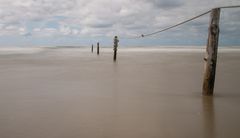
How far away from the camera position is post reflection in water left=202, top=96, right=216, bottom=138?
145 inches

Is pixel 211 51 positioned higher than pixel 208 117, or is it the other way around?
pixel 211 51

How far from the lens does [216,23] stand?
6.03 meters

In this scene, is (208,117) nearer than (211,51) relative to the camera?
Yes

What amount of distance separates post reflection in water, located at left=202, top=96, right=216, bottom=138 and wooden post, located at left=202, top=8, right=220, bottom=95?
1.30 feet

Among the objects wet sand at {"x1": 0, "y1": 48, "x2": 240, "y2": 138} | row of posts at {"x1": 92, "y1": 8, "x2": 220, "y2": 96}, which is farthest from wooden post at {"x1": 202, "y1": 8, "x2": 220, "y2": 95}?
wet sand at {"x1": 0, "y1": 48, "x2": 240, "y2": 138}

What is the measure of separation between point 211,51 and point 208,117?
2.23 metres

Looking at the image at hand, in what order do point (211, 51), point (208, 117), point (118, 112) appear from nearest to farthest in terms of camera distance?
point (208, 117) < point (118, 112) < point (211, 51)

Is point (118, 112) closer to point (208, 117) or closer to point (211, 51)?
point (208, 117)

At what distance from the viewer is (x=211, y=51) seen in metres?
6.22

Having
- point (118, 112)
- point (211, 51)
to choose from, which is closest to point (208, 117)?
point (118, 112)

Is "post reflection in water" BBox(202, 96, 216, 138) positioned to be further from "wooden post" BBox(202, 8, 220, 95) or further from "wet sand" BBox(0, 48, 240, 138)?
"wooden post" BBox(202, 8, 220, 95)

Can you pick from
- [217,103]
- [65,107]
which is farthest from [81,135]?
[217,103]

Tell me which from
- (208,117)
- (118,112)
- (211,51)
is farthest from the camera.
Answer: (211,51)

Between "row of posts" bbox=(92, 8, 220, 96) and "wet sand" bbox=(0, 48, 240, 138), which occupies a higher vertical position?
"row of posts" bbox=(92, 8, 220, 96)
